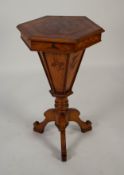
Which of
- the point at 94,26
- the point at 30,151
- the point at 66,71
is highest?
the point at 94,26

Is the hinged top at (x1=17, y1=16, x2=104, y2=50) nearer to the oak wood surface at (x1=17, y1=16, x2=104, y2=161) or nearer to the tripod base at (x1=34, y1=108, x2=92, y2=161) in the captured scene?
the oak wood surface at (x1=17, y1=16, x2=104, y2=161)

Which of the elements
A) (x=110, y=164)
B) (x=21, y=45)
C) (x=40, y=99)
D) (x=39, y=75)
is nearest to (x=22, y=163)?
(x=110, y=164)

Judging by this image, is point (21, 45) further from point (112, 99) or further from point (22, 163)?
point (22, 163)

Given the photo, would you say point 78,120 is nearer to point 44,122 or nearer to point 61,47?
point 44,122

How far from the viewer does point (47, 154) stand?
291 centimetres

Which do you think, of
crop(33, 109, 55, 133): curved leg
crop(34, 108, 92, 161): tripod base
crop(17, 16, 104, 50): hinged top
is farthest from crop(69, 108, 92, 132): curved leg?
crop(17, 16, 104, 50): hinged top

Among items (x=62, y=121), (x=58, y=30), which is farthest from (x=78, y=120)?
(x=58, y=30)

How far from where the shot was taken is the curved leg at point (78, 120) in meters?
3.02

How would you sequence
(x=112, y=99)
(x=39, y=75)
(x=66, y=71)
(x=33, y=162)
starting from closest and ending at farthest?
1. (x=66, y=71)
2. (x=33, y=162)
3. (x=112, y=99)
4. (x=39, y=75)

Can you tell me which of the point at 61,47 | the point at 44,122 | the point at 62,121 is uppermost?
the point at 61,47

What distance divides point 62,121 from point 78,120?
10.2 inches

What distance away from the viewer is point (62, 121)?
289 centimetres

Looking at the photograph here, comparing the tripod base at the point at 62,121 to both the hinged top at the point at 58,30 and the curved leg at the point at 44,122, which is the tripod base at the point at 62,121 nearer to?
the curved leg at the point at 44,122

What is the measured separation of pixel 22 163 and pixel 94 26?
1.13 m
